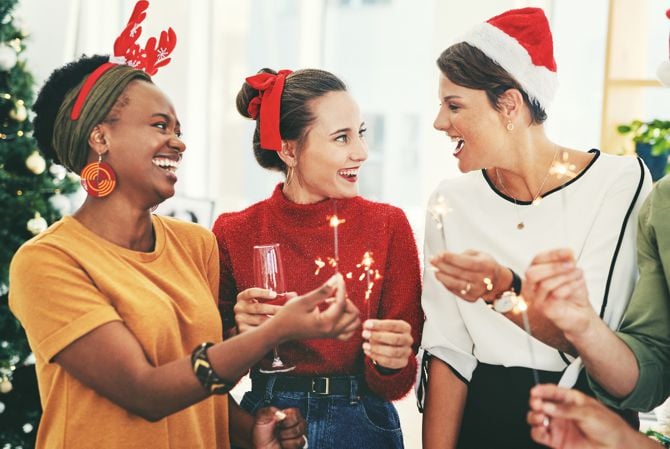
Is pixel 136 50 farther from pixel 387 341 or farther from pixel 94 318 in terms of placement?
pixel 387 341

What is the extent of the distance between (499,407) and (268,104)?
2.82 ft

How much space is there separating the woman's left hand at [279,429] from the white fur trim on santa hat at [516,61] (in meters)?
0.82

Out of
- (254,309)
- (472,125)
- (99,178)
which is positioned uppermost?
(472,125)

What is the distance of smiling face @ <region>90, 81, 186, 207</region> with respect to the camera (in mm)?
1413

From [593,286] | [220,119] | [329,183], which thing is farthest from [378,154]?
[593,286]

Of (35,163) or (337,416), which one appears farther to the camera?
(35,163)

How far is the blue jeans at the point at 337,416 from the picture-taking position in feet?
5.08

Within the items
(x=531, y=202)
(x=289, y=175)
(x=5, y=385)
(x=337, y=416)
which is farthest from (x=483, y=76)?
(x=5, y=385)

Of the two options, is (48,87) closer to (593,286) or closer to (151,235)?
(151,235)

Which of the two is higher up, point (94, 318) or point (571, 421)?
point (94, 318)

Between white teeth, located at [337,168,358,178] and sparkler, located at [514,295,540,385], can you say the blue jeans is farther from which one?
white teeth, located at [337,168,358,178]

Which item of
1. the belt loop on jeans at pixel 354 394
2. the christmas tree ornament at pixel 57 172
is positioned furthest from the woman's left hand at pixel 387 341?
the christmas tree ornament at pixel 57 172

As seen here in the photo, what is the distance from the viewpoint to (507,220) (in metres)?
1.54

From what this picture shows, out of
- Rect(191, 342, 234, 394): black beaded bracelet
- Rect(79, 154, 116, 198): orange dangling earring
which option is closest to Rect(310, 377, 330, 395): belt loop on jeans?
Rect(191, 342, 234, 394): black beaded bracelet
